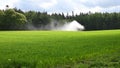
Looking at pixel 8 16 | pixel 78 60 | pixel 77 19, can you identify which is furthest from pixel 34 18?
pixel 78 60

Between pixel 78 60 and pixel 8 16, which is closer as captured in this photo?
pixel 78 60

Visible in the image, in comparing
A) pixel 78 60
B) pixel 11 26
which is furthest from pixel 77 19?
pixel 78 60

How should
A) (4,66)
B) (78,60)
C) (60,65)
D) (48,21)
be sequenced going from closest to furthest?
1. (4,66)
2. (60,65)
3. (78,60)
4. (48,21)

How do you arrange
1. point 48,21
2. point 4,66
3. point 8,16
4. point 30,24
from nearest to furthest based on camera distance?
point 4,66 → point 8,16 → point 30,24 → point 48,21

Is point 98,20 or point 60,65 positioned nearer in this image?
point 60,65

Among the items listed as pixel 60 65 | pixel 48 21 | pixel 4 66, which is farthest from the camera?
pixel 48 21

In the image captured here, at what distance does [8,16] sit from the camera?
129 meters

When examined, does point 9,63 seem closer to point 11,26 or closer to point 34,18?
point 11,26

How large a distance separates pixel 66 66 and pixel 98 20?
156500mm

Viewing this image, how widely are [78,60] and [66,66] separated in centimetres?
227

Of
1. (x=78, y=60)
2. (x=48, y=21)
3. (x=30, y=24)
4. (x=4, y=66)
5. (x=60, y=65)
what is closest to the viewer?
(x=4, y=66)

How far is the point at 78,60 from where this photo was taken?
16938 mm

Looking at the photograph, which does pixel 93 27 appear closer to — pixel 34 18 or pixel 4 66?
pixel 34 18

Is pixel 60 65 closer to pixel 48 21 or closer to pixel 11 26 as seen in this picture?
pixel 11 26
